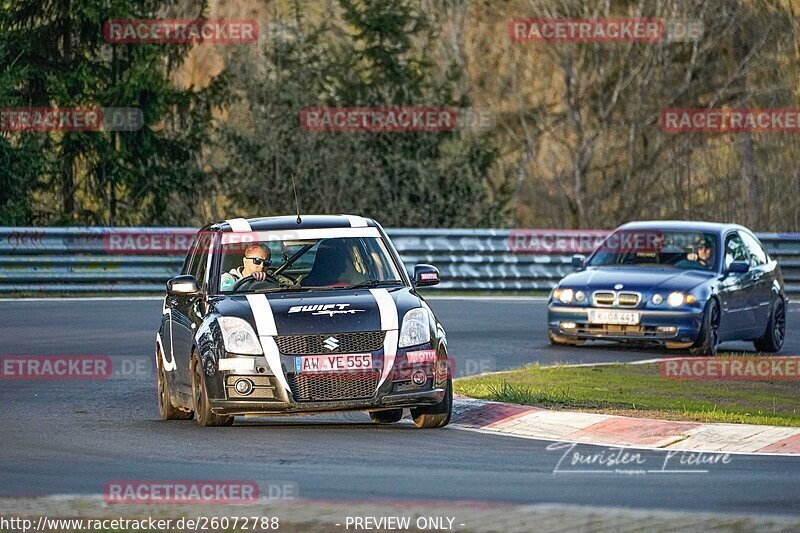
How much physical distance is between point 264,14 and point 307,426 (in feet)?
130

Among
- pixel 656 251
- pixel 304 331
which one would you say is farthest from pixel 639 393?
pixel 656 251

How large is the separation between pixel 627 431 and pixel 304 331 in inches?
91.7

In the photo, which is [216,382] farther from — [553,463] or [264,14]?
[264,14]

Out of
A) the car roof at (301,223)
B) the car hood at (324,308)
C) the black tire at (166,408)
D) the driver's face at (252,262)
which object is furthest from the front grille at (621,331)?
the driver's face at (252,262)

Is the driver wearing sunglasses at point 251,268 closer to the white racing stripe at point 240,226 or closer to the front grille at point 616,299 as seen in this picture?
the white racing stripe at point 240,226

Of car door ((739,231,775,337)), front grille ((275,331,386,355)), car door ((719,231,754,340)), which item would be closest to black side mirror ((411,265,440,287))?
front grille ((275,331,386,355))

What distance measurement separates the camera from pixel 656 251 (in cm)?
2005

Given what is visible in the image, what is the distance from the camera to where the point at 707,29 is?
4294cm

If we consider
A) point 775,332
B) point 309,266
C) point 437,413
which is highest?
point 309,266

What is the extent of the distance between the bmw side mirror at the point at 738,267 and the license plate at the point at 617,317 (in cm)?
140

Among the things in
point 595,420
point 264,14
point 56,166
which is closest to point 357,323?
point 595,420

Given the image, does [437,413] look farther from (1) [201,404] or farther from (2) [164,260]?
(2) [164,260]

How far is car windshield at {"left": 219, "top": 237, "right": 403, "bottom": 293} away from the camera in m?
13.0

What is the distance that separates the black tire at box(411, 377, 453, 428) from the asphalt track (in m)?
0.15
